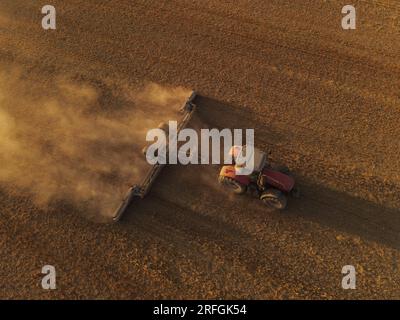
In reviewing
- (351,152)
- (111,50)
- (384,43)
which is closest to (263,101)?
(351,152)

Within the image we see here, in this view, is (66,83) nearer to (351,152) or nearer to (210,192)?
(210,192)

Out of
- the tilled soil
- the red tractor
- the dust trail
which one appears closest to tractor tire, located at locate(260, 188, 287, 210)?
the red tractor

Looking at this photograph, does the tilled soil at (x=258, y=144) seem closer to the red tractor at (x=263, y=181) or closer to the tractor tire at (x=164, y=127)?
the red tractor at (x=263, y=181)

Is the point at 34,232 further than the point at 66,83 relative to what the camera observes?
No

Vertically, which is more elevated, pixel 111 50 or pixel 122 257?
pixel 111 50

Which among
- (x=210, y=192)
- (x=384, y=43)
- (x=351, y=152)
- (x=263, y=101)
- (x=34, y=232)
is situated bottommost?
(x=34, y=232)

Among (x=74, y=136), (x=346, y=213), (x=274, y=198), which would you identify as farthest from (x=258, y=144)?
(x=74, y=136)

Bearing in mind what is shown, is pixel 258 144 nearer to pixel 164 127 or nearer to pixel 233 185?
pixel 233 185
